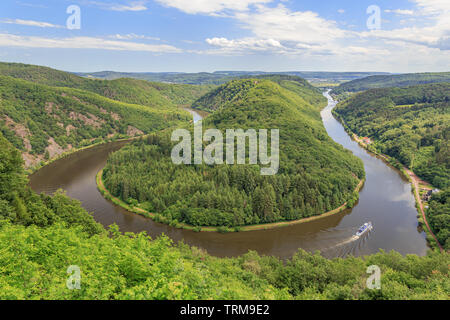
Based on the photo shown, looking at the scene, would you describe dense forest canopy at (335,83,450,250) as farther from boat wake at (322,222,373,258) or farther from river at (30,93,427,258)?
boat wake at (322,222,373,258)

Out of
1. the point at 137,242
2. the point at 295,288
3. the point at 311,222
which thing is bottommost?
the point at 311,222

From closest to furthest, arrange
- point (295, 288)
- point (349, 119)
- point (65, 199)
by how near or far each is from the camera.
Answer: point (295, 288), point (65, 199), point (349, 119)

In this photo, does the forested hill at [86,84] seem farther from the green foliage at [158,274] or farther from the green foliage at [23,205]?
the green foliage at [158,274]

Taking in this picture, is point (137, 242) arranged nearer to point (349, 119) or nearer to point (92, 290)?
point (92, 290)

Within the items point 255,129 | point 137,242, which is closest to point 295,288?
point 137,242

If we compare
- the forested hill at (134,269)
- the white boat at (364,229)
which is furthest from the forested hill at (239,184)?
the forested hill at (134,269)

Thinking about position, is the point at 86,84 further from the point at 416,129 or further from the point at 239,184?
the point at 416,129

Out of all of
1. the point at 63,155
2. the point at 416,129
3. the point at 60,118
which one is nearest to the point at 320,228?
the point at 416,129
